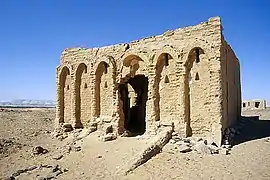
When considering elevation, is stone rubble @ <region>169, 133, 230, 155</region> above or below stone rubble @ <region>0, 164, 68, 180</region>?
above

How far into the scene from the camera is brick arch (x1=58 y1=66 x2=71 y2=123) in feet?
70.2

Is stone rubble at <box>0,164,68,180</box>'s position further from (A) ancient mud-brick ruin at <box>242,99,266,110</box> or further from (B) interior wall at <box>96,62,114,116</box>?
(A) ancient mud-brick ruin at <box>242,99,266,110</box>

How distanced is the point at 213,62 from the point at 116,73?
6.23 m

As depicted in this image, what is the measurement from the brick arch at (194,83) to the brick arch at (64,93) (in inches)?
358

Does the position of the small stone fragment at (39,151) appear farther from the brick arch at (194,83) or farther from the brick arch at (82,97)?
the brick arch at (194,83)

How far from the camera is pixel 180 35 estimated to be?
53.3 feet

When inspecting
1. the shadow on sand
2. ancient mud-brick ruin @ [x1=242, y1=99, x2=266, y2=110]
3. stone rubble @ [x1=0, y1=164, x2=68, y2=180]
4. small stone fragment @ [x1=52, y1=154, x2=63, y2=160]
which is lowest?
stone rubble @ [x1=0, y1=164, x2=68, y2=180]

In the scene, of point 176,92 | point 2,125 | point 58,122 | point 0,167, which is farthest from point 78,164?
point 2,125

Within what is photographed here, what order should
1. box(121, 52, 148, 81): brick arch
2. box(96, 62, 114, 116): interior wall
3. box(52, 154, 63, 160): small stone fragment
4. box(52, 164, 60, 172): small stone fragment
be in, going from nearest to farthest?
box(52, 164, 60, 172): small stone fragment → box(52, 154, 63, 160): small stone fragment → box(121, 52, 148, 81): brick arch → box(96, 62, 114, 116): interior wall

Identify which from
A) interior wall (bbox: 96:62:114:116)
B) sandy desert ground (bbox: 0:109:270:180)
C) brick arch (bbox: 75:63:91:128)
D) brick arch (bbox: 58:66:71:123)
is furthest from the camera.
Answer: brick arch (bbox: 58:66:71:123)

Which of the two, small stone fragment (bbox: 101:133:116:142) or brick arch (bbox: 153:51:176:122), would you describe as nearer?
brick arch (bbox: 153:51:176:122)

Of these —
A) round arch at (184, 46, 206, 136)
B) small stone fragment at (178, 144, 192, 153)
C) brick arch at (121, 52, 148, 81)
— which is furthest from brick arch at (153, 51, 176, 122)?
small stone fragment at (178, 144, 192, 153)

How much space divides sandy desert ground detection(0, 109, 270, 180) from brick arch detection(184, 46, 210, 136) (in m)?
1.95

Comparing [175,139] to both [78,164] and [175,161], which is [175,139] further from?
[78,164]
